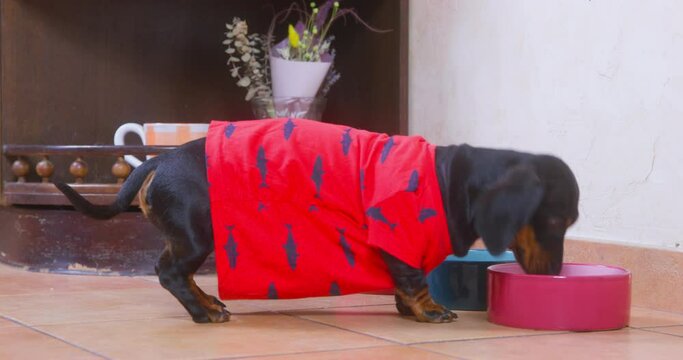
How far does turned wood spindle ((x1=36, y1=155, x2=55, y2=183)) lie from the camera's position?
260 cm

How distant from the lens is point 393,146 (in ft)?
6.01

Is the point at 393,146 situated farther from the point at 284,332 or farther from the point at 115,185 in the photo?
the point at 115,185

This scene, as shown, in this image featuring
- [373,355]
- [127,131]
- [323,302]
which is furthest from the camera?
[127,131]

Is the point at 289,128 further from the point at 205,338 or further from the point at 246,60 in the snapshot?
the point at 246,60

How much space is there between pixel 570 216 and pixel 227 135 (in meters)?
0.63

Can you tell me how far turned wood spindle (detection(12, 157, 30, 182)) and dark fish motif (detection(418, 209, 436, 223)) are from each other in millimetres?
1287

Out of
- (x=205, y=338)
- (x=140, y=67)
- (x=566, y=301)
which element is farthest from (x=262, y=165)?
(x=140, y=67)

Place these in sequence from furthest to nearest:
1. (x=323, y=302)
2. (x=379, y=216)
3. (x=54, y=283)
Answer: (x=54, y=283)
(x=323, y=302)
(x=379, y=216)

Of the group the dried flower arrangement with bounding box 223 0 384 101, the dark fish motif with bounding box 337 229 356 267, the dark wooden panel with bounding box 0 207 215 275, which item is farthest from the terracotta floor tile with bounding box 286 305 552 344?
the dried flower arrangement with bounding box 223 0 384 101

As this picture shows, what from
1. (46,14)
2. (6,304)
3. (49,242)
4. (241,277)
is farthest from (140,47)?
(241,277)

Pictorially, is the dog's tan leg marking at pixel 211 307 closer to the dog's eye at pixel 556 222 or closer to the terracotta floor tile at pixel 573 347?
the terracotta floor tile at pixel 573 347

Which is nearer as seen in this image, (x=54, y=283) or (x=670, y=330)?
(x=670, y=330)

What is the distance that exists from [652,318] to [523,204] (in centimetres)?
42

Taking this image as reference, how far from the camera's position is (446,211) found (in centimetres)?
179
